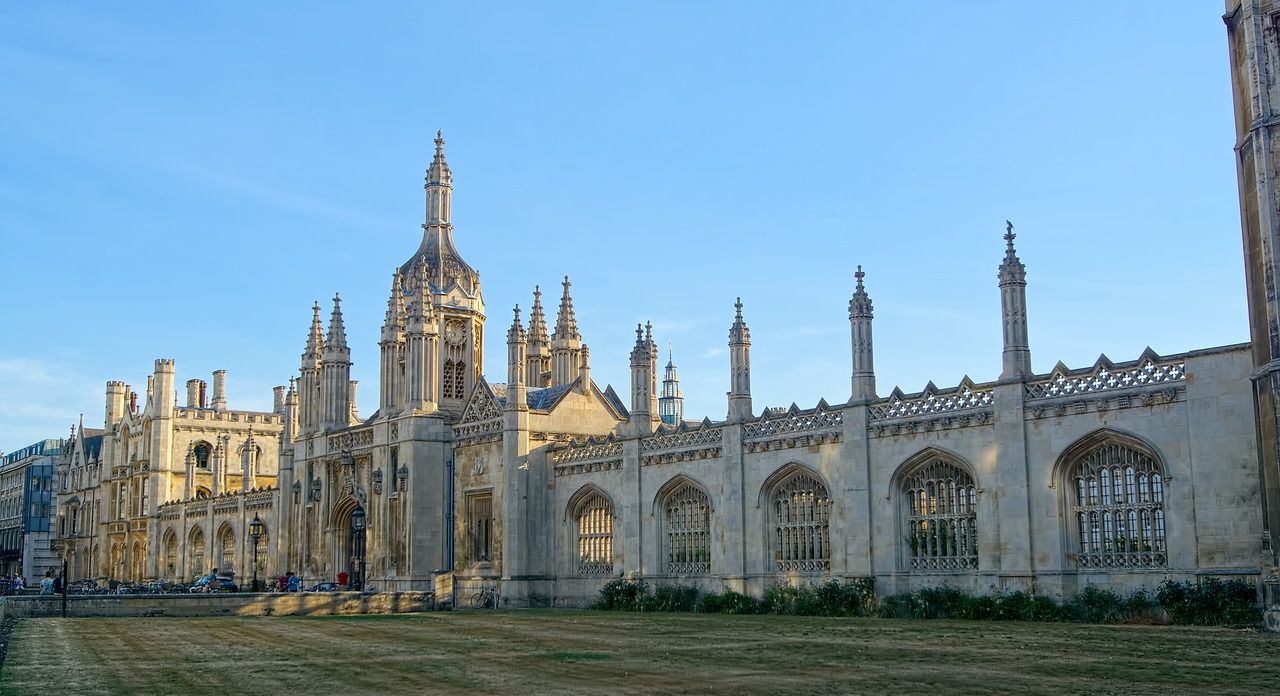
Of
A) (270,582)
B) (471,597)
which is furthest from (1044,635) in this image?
(270,582)

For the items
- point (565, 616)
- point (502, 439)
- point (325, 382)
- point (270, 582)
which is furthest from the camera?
point (270, 582)

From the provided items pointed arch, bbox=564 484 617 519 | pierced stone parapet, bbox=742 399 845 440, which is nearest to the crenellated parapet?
pierced stone parapet, bbox=742 399 845 440

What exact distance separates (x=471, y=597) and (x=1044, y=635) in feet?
85.9

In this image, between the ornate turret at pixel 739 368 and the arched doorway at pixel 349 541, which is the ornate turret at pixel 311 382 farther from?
the ornate turret at pixel 739 368

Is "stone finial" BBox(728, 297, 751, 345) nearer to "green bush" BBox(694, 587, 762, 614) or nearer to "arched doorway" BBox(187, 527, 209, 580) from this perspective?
"green bush" BBox(694, 587, 762, 614)

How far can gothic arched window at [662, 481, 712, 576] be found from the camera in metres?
39.5

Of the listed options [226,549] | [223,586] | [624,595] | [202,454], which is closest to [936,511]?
[624,595]

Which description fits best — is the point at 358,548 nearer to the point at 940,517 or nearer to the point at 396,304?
the point at 396,304

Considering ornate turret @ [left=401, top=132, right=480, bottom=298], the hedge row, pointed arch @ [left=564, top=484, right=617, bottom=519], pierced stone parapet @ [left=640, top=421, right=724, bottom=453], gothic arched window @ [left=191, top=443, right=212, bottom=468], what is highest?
ornate turret @ [left=401, top=132, right=480, bottom=298]

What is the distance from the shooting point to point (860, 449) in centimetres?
3412

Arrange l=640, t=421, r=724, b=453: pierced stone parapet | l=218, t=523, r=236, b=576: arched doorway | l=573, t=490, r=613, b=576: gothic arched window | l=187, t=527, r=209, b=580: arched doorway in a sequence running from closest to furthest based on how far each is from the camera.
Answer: l=640, t=421, r=724, b=453: pierced stone parapet
l=573, t=490, r=613, b=576: gothic arched window
l=218, t=523, r=236, b=576: arched doorway
l=187, t=527, r=209, b=580: arched doorway

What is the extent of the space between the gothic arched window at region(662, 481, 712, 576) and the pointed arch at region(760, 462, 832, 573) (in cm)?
264

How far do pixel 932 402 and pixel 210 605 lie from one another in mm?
23792

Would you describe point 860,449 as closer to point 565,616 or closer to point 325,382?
point 565,616
